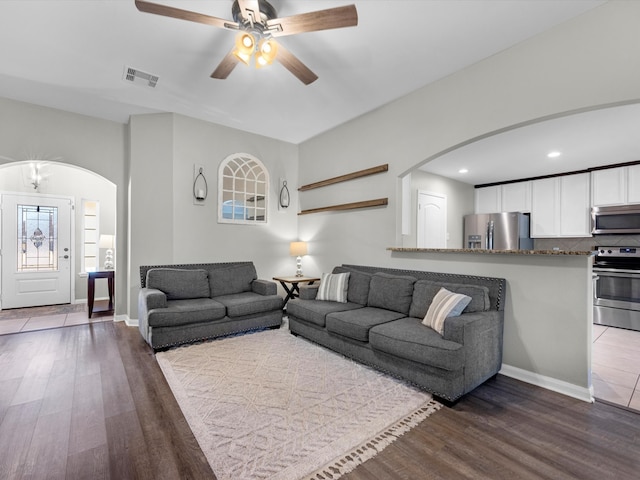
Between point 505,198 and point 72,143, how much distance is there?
759 centimetres

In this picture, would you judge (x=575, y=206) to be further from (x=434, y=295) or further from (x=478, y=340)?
(x=478, y=340)

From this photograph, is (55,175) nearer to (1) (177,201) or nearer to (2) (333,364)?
(1) (177,201)

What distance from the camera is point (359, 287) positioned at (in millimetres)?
3703

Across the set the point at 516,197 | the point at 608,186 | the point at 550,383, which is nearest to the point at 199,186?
the point at 550,383

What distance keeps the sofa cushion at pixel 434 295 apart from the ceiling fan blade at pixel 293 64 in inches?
90.8

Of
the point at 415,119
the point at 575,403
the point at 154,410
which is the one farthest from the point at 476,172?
the point at 154,410

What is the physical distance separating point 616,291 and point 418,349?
14.0ft

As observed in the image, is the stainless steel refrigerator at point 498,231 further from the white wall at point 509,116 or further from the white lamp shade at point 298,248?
the white lamp shade at point 298,248

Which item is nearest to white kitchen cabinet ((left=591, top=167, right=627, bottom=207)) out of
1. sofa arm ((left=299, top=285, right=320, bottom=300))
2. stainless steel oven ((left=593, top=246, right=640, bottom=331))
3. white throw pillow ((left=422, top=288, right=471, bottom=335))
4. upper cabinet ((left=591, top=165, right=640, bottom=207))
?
upper cabinet ((left=591, top=165, right=640, bottom=207))

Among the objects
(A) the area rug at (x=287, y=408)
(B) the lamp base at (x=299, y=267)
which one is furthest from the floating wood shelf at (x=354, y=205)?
(A) the area rug at (x=287, y=408)

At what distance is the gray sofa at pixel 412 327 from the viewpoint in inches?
89.4

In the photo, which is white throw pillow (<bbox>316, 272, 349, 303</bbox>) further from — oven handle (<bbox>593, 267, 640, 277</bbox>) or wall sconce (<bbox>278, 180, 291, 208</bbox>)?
oven handle (<bbox>593, 267, 640, 277</bbox>)

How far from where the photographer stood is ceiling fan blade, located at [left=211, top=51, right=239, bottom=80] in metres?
2.50

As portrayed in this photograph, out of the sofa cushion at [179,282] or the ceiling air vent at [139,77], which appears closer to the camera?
the ceiling air vent at [139,77]
